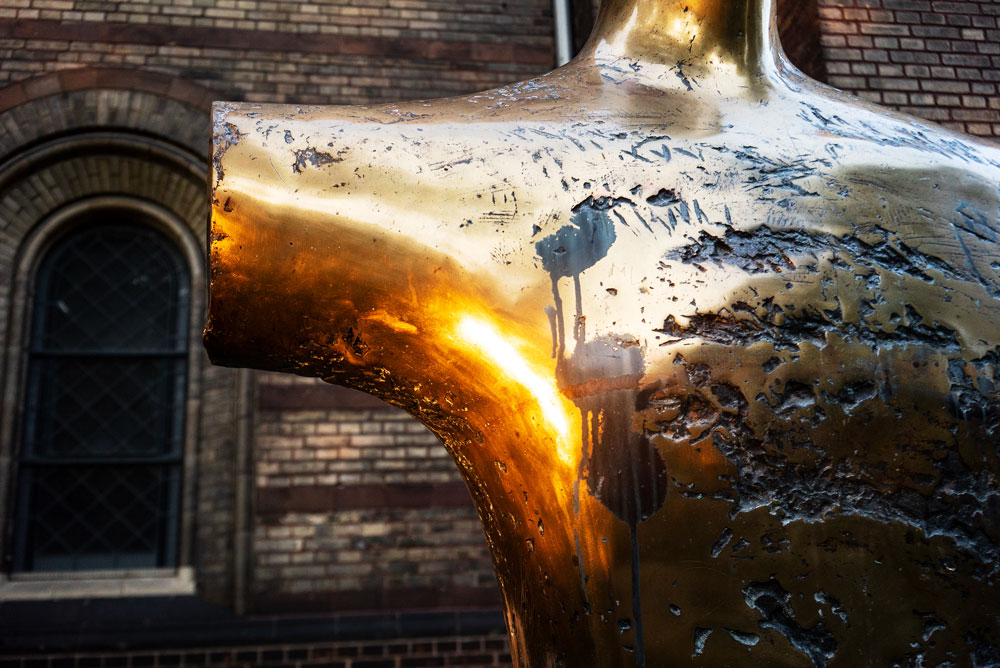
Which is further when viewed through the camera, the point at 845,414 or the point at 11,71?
the point at 11,71

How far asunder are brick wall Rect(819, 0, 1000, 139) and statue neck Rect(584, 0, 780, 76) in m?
3.91

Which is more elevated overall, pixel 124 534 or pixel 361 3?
pixel 361 3

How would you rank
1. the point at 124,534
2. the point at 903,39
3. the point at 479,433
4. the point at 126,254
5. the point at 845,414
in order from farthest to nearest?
the point at 126,254 → the point at 124,534 → the point at 903,39 → the point at 479,433 → the point at 845,414

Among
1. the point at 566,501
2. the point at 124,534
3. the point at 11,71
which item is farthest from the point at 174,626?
the point at 566,501

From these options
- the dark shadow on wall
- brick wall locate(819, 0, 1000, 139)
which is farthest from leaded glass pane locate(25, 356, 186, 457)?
brick wall locate(819, 0, 1000, 139)

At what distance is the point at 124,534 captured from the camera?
5047mm

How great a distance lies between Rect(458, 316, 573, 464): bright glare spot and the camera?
64cm

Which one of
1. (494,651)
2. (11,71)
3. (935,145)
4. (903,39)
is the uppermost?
(11,71)

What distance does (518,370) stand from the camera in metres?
0.66

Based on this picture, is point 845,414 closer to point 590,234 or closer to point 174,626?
point 590,234

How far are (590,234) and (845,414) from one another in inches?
9.3

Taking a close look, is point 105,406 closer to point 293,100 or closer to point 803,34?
point 293,100

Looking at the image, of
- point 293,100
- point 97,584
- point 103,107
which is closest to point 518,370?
point 97,584

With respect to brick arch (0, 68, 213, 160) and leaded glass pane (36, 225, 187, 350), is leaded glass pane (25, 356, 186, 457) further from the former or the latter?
brick arch (0, 68, 213, 160)
